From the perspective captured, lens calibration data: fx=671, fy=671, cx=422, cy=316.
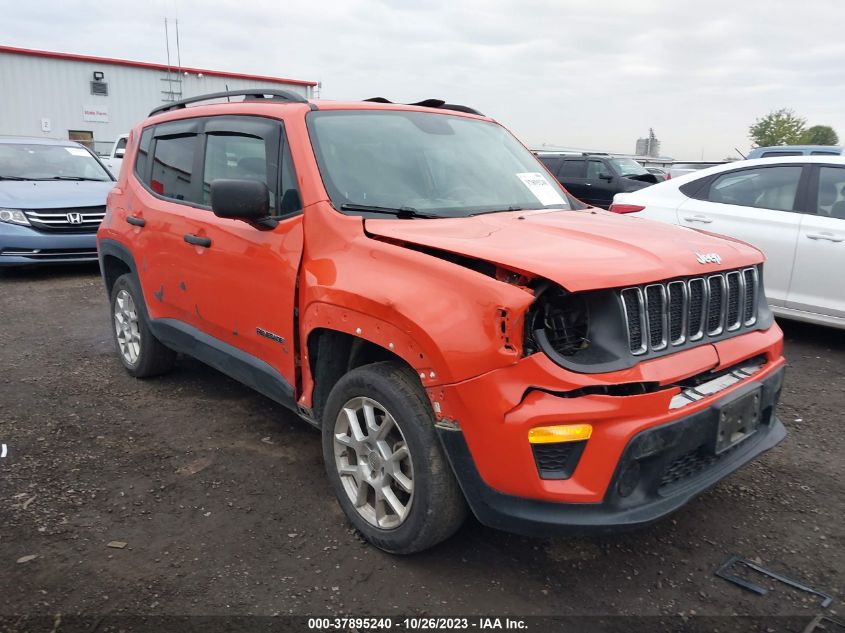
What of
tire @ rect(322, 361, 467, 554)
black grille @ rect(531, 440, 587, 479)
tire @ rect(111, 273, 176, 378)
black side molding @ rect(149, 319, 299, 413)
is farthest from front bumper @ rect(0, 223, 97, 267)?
black grille @ rect(531, 440, 587, 479)

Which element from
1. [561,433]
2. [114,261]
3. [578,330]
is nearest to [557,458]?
[561,433]

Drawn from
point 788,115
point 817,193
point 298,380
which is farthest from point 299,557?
point 788,115

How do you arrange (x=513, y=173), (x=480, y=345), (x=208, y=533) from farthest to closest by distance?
(x=513, y=173) < (x=208, y=533) < (x=480, y=345)

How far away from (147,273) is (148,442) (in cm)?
113

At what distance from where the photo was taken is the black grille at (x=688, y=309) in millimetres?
2344

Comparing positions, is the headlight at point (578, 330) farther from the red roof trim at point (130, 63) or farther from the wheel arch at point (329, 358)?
the red roof trim at point (130, 63)

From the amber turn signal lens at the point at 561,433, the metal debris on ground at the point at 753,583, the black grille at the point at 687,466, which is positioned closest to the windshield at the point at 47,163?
the amber turn signal lens at the point at 561,433

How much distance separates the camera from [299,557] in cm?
277

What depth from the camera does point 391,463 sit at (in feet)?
8.66

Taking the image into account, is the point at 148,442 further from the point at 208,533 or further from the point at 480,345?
the point at 480,345

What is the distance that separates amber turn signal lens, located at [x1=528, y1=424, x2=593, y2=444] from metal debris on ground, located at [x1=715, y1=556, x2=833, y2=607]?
1.01 metres

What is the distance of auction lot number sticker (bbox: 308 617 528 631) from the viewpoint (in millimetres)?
2375

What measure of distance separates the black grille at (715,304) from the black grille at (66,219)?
7859mm

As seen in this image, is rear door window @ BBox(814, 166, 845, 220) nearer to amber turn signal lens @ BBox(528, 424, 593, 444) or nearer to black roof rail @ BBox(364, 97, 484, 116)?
black roof rail @ BBox(364, 97, 484, 116)
